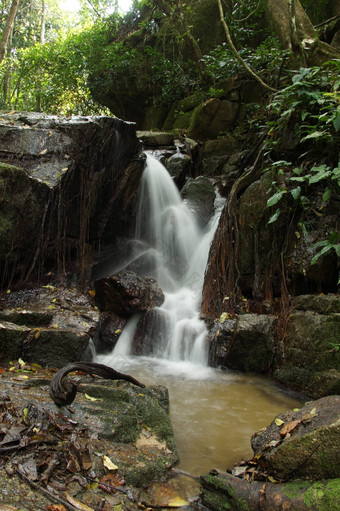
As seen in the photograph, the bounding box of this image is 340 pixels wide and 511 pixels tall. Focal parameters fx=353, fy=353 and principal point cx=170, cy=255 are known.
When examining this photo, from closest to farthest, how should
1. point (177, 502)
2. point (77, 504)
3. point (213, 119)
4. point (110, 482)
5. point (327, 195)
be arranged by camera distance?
1. point (77, 504)
2. point (110, 482)
3. point (177, 502)
4. point (327, 195)
5. point (213, 119)

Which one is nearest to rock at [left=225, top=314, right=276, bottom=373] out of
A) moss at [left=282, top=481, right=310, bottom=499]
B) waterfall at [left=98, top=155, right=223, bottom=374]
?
waterfall at [left=98, top=155, right=223, bottom=374]

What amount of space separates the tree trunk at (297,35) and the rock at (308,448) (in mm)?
7354

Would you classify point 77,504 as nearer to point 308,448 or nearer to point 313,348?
point 308,448

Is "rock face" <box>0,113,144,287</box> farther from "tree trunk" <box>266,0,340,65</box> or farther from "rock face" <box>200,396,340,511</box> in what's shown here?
"rock face" <box>200,396,340,511</box>

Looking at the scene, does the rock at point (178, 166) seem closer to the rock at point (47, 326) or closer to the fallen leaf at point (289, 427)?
the rock at point (47, 326)

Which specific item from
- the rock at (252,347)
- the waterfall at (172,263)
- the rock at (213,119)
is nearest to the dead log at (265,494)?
the rock at (252,347)

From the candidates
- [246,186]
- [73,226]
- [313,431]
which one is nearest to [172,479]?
[313,431]

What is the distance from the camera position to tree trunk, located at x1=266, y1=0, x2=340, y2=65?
732 cm

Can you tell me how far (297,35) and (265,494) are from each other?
8.53 meters

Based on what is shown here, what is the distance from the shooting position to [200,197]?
962cm

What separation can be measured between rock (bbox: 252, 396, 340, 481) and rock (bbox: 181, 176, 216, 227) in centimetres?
712

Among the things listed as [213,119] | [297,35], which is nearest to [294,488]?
[297,35]

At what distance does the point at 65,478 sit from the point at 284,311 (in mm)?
4187

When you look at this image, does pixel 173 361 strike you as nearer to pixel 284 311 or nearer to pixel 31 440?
pixel 284 311
